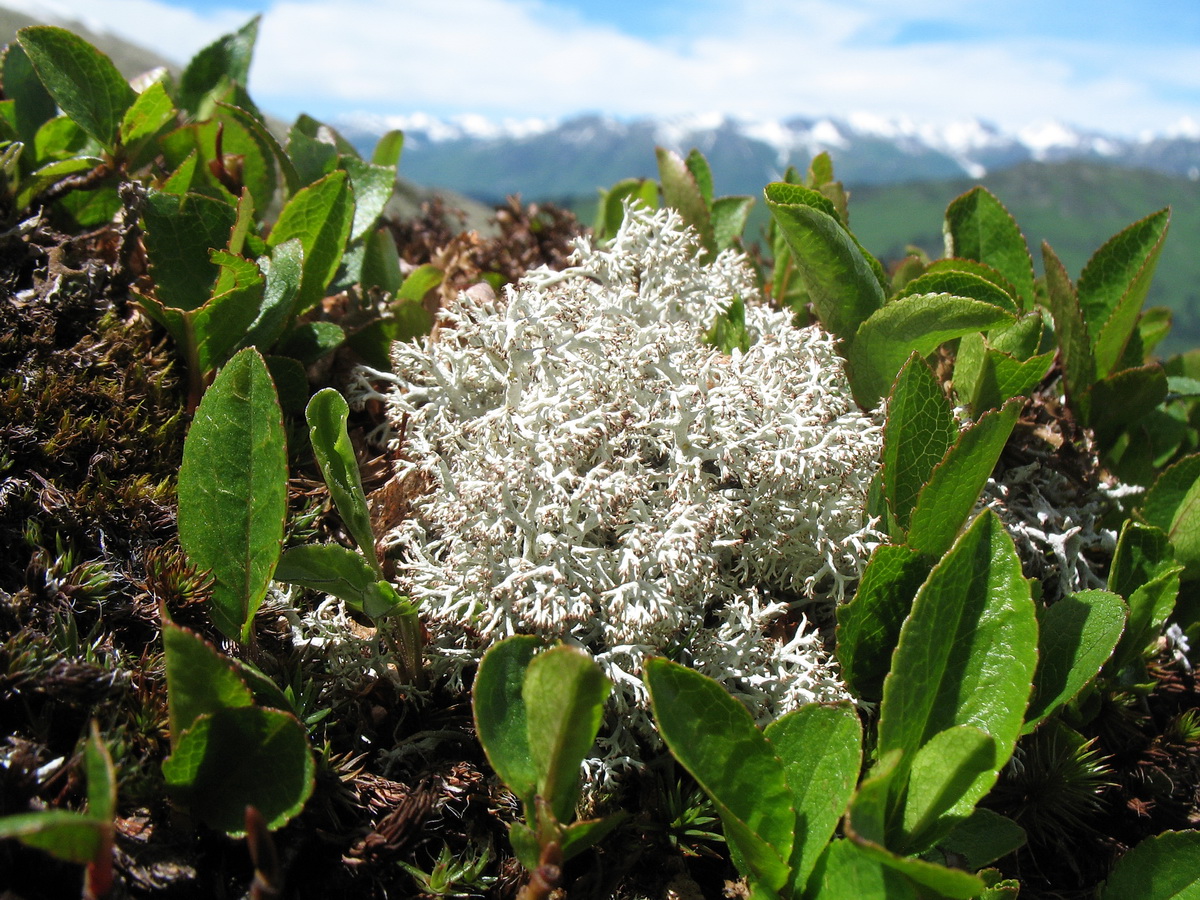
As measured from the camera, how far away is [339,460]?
146 cm

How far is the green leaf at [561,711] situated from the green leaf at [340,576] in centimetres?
38

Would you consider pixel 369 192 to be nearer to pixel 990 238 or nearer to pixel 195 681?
pixel 195 681

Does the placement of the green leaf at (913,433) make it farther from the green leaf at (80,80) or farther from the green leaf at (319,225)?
the green leaf at (80,80)

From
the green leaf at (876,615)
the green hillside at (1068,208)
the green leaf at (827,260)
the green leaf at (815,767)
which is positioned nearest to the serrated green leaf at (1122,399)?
the green leaf at (827,260)

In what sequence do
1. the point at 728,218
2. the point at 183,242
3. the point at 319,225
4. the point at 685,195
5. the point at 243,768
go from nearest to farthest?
the point at 243,768
the point at 183,242
the point at 319,225
the point at 685,195
the point at 728,218

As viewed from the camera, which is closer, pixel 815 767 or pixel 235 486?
pixel 815 767

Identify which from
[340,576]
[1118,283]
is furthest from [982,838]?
[1118,283]

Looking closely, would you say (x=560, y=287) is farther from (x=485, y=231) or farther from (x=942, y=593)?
(x=485, y=231)

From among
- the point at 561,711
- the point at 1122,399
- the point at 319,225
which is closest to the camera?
the point at 561,711

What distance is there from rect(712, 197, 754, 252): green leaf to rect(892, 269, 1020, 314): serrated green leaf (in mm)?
820

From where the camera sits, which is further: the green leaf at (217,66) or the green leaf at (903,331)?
the green leaf at (217,66)

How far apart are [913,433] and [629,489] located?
24.5 inches

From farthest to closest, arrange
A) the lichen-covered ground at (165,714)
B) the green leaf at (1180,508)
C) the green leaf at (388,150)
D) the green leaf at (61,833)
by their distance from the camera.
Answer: the green leaf at (388,150), the green leaf at (1180,508), the lichen-covered ground at (165,714), the green leaf at (61,833)

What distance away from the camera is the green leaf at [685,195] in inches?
99.7
